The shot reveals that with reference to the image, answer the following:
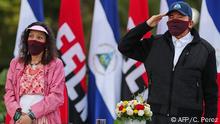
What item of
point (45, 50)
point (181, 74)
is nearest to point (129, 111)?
point (181, 74)

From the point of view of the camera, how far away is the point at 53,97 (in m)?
7.66

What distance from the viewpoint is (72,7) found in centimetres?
1081

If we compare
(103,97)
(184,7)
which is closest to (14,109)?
(184,7)

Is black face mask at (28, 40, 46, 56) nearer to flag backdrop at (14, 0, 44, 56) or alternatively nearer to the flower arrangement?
the flower arrangement

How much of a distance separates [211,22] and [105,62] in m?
1.75

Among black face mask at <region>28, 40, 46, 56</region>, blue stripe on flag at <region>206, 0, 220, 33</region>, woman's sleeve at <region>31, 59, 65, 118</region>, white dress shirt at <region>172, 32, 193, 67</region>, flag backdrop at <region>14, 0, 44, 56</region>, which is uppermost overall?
flag backdrop at <region>14, 0, 44, 56</region>

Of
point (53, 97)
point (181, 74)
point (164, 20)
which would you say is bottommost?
point (53, 97)

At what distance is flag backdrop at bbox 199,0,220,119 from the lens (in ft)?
31.9

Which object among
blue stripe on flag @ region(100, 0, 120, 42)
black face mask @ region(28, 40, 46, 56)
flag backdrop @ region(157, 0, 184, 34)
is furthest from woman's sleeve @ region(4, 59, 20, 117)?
blue stripe on flag @ region(100, 0, 120, 42)

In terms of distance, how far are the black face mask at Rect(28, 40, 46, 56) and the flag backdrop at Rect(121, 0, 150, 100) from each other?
3.04 metres

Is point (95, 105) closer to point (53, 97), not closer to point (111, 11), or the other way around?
point (111, 11)

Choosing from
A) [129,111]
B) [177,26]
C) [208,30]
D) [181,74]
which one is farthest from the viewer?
[208,30]

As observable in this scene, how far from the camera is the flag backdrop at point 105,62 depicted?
424 inches

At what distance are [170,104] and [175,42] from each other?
616mm
